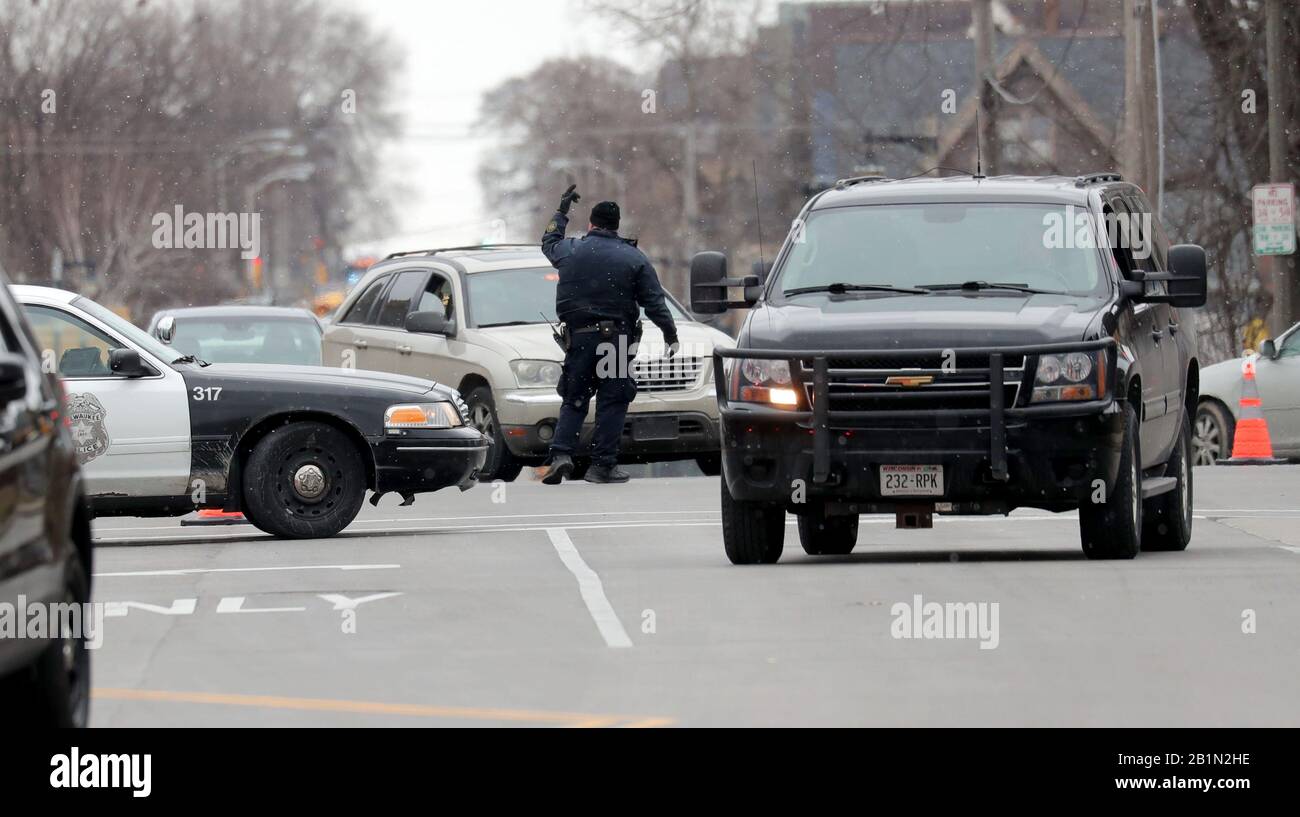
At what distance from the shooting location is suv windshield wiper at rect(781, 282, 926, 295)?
1287 cm

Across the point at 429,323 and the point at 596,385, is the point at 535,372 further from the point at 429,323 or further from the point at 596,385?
the point at 596,385

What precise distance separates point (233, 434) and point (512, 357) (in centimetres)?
520

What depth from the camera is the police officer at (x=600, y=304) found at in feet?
60.9

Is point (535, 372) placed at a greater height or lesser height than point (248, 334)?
lesser

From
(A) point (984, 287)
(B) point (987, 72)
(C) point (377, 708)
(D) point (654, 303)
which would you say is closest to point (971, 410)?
(A) point (984, 287)

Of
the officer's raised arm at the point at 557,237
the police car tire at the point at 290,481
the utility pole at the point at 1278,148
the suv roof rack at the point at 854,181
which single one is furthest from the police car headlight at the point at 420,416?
the utility pole at the point at 1278,148

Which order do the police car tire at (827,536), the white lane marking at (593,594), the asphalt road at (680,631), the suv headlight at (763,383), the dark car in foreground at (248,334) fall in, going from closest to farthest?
the asphalt road at (680,631) → the white lane marking at (593,594) → the suv headlight at (763,383) → the police car tire at (827,536) → the dark car in foreground at (248,334)

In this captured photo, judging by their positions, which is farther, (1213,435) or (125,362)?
(1213,435)

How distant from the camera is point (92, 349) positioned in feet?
50.1

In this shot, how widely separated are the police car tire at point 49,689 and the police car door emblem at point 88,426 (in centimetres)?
798

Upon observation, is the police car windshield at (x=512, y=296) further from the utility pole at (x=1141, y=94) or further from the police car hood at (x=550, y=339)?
the utility pole at (x=1141, y=94)

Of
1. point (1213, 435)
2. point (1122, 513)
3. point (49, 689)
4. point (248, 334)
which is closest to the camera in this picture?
point (49, 689)

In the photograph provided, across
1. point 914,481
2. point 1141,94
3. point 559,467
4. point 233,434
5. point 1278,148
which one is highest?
point 1141,94

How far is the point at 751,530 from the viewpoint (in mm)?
12867
